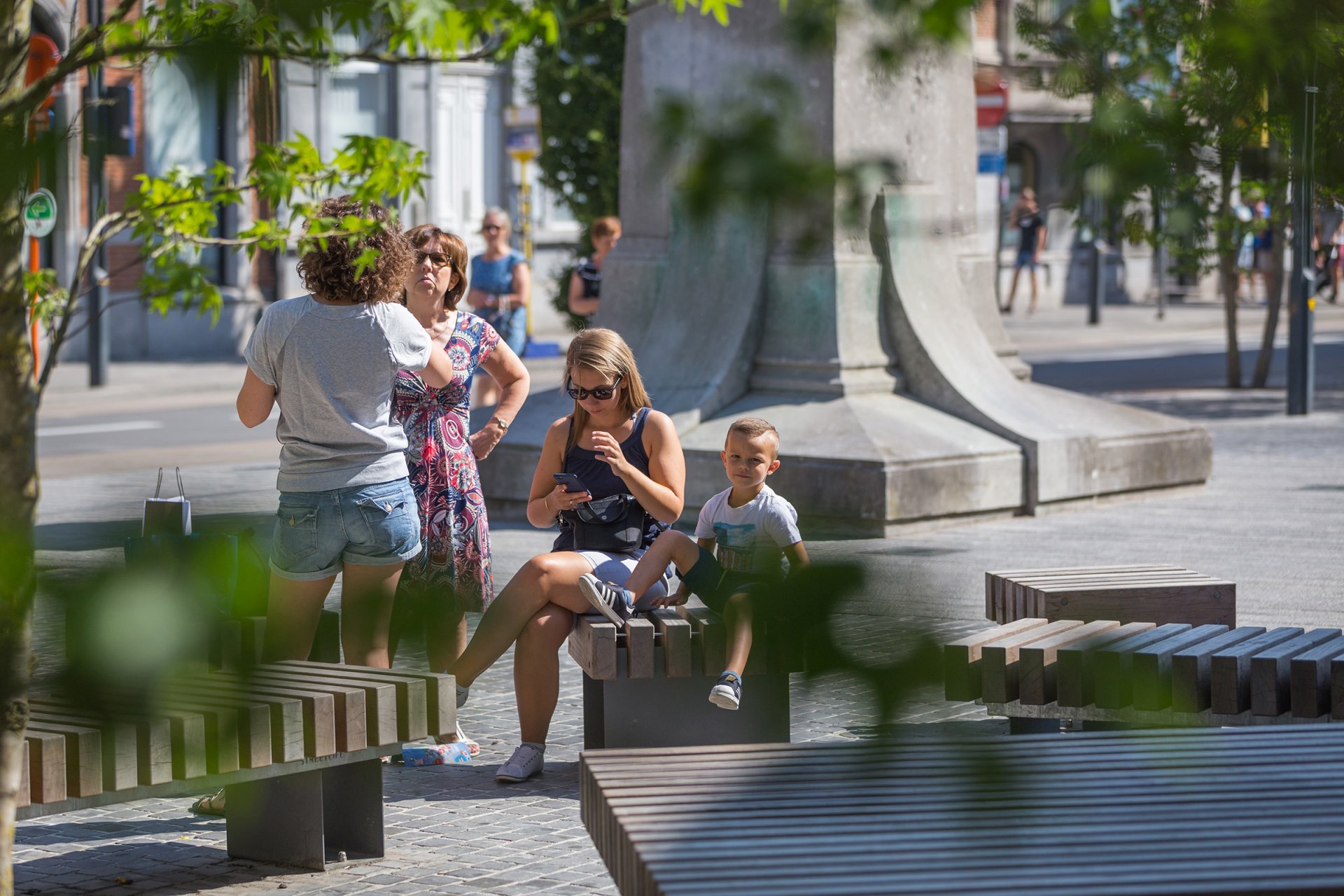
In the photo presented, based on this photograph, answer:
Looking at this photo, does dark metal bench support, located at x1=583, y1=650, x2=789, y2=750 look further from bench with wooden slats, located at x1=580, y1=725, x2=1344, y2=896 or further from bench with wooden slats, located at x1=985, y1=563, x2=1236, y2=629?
bench with wooden slats, located at x1=580, y1=725, x2=1344, y2=896

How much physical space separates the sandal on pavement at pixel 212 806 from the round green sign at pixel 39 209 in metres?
3.29

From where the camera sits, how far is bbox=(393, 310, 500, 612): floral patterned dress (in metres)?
5.81

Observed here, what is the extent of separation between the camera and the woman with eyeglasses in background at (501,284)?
41.4ft

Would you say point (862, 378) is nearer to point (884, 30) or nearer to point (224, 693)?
point (224, 693)

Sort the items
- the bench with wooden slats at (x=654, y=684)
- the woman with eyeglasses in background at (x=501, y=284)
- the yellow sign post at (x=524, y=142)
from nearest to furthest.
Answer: the bench with wooden slats at (x=654, y=684), the woman with eyeglasses in background at (x=501, y=284), the yellow sign post at (x=524, y=142)

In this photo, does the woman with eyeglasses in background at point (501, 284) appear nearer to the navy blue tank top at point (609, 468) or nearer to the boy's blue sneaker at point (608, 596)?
the navy blue tank top at point (609, 468)

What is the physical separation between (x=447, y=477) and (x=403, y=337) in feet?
2.75

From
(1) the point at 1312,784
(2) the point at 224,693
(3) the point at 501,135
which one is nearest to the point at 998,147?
(3) the point at 501,135

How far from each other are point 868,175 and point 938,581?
0.87 feet

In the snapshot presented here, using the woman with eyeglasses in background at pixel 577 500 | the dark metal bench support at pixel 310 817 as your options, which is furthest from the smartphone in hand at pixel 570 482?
the dark metal bench support at pixel 310 817

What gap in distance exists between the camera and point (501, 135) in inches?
1250

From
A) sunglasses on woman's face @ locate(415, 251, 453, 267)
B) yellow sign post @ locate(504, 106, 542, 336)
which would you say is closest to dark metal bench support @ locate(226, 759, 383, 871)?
sunglasses on woman's face @ locate(415, 251, 453, 267)

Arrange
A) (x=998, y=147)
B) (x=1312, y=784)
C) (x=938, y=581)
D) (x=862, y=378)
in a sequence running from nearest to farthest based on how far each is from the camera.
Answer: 1. (x=938, y=581)
2. (x=1312, y=784)
3. (x=862, y=378)
4. (x=998, y=147)

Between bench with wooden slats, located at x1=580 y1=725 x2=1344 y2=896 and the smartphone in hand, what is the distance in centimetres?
218
